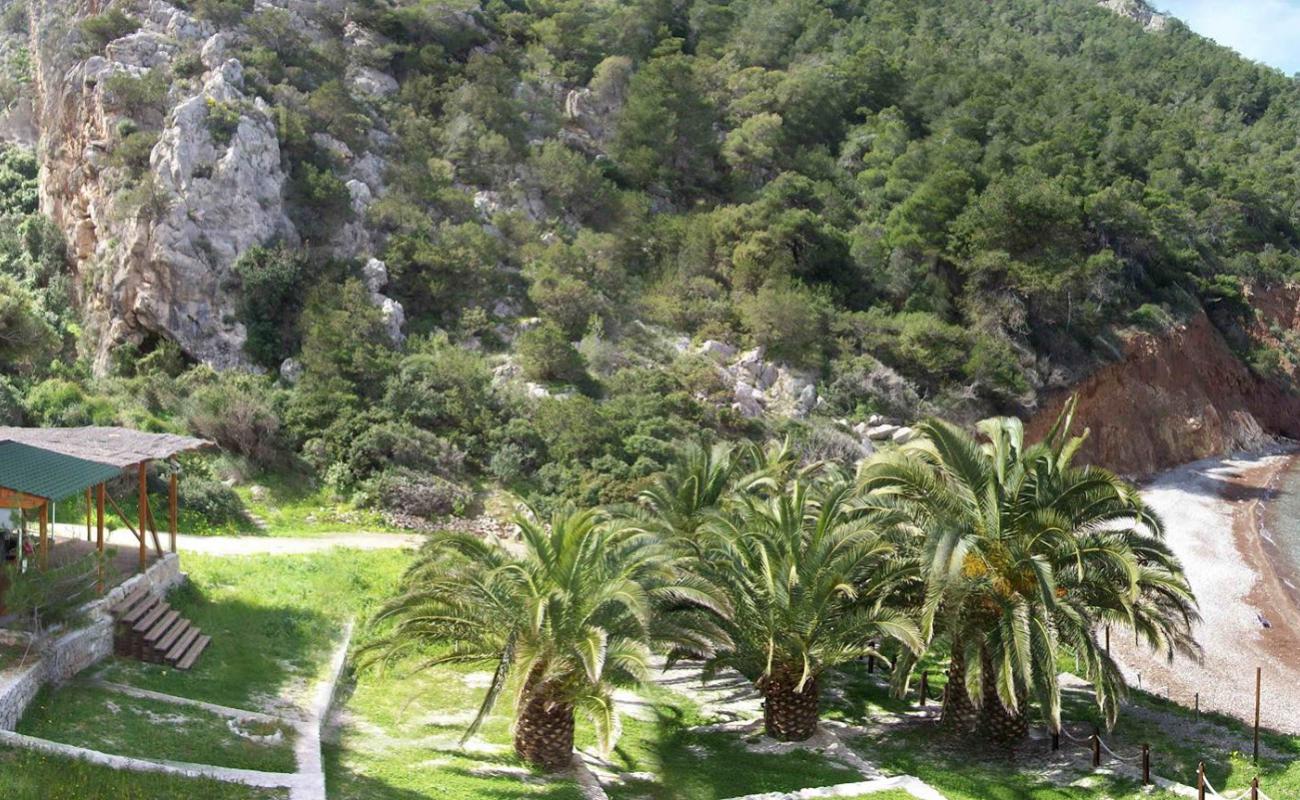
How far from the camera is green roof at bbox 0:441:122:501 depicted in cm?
1446

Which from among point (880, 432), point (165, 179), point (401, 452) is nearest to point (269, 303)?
point (165, 179)

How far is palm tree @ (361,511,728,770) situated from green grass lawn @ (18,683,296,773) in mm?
2295

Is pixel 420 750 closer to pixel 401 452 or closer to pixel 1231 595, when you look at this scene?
pixel 401 452

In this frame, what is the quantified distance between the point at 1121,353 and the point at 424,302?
30.1 m

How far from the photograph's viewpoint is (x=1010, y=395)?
136ft

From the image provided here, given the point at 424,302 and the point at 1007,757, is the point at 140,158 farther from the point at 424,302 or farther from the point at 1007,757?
the point at 1007,757

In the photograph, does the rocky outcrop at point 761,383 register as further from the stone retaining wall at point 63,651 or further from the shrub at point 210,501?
the stone retaining wall at point 63,651

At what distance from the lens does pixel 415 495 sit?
2848 cm

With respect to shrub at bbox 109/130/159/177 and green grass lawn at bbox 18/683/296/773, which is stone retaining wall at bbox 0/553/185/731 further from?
shrub at bbox 109/130/159/177

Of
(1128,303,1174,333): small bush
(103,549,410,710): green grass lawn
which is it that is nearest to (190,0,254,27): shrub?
(103,549,410,710): green grass lawn

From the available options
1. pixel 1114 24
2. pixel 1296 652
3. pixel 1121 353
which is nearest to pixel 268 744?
pixel 1296 652

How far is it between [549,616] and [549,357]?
2160 cm

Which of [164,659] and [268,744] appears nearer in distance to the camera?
[268,744]

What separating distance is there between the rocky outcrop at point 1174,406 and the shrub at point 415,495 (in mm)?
24367
